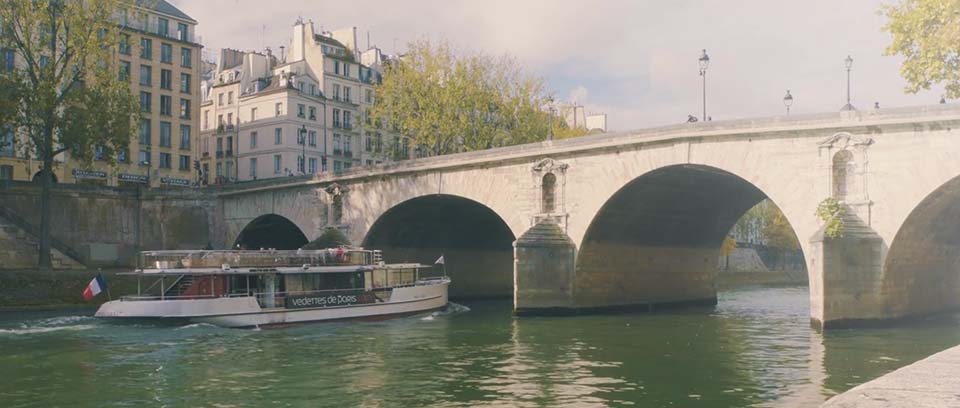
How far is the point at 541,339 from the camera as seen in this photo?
31484 millimetres

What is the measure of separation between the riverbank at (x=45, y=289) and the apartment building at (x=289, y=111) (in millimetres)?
32268

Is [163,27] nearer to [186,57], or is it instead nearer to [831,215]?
[186,57]

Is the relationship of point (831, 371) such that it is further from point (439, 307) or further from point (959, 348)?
point (439, 307)

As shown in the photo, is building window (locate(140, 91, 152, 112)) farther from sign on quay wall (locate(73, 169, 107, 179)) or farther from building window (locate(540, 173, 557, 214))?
building window (locate(540, 173, 557, 214))

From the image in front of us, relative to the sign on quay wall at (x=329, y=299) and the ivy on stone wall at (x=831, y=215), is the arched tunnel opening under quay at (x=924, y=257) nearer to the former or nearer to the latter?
the ivy on stone wall at (x=831, y=215)

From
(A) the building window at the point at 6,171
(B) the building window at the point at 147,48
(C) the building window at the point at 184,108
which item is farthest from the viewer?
(C) the building window at the point at 184,108

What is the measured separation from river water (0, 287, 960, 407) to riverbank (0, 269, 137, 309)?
175 inches

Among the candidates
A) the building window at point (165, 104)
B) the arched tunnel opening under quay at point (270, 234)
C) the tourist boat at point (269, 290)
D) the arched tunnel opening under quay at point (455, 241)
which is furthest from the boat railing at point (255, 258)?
the building window at point (165, 104)

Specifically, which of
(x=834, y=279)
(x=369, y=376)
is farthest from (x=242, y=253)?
(x=834, y=279)

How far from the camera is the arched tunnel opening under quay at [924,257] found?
31141mm

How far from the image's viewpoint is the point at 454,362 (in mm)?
25859

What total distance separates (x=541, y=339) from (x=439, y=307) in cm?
1505

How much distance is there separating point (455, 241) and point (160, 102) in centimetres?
3110

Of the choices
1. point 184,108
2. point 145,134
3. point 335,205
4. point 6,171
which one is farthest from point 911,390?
point 184,108
